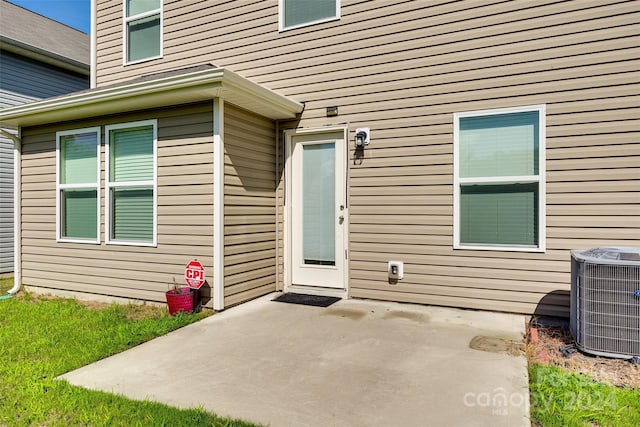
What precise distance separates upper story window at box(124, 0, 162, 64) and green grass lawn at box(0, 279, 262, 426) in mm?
4027

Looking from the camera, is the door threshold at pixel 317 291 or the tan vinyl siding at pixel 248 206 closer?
the tan vinyl siding at pixel 248 206

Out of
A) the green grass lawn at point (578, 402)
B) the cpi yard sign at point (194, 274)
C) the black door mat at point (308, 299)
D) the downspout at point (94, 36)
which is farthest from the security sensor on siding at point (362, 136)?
the downspout at point (94, 36)

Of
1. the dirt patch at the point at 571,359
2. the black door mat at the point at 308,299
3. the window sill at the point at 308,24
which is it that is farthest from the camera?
the window sill at the point at 308,24

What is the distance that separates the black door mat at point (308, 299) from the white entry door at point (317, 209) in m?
0.20

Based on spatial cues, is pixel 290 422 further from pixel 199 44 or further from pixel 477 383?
pixel 199 44

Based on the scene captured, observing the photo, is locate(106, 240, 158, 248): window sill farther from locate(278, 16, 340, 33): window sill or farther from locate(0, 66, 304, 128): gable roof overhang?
locate(278, 16, 340, 33): window sill

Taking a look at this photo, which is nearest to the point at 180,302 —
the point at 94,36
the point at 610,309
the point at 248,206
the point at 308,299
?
the point at 248,206

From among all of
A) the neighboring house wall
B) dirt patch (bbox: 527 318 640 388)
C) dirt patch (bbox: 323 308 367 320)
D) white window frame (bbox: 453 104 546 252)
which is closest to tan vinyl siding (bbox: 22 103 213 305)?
dirt patch (bbox: 323 308 367 320)

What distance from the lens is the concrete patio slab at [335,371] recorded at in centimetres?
227

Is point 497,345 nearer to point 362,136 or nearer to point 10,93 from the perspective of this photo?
point 362,136

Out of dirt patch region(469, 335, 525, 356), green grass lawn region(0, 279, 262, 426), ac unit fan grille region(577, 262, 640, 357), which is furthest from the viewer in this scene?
dirt patch region(469, 335, 525, 356)

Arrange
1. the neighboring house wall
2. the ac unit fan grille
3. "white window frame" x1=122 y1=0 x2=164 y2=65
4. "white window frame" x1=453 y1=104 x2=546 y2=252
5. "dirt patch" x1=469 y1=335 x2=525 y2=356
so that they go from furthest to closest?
1. the neighboring house wall
2. "white window frame" x1=122 y1=0 x2=164 y2=65
3. "white window frame" x1=453 y1=104 x2=546 y2=252
4. "dirt patch" x1=469 y1=335 x2=525 y2=356
5. the ac unit fan grille

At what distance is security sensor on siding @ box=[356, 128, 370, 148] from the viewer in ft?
15.7

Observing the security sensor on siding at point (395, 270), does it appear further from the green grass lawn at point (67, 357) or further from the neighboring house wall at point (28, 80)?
the neighboring house wall at point (28, 80)
